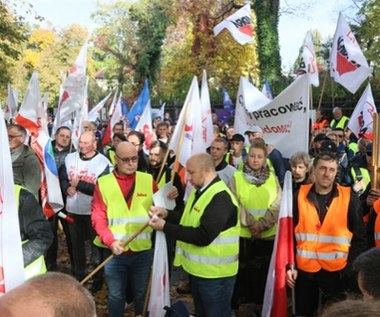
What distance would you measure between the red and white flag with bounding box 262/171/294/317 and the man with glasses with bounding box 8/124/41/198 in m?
2.59

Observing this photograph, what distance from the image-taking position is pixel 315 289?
13.8ft

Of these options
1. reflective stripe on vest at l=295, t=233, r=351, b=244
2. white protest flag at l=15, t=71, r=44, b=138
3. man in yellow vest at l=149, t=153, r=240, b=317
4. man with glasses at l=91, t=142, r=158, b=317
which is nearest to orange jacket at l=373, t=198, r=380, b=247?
reflective stripe on vest at l=295, t=233, r=351, b=244

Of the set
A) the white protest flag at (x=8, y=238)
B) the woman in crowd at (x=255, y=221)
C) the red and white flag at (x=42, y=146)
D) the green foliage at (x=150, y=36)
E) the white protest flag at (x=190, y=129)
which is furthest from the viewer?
the green foliage at (x=150, y=36)

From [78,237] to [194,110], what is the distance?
2127 mm

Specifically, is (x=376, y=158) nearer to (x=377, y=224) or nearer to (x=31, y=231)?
(x=377, y=224)

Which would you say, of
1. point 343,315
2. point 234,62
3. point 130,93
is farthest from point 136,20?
point 343,315

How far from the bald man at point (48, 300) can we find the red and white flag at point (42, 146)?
12.9 ft

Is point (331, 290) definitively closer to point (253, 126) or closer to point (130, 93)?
point (253, 126)

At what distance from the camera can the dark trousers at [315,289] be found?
403 cm

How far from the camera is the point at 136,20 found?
37.2 meters

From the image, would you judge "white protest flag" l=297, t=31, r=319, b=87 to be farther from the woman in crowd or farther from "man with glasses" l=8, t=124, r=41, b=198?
"man with glasses" l=8, t=124, r=41, b=198

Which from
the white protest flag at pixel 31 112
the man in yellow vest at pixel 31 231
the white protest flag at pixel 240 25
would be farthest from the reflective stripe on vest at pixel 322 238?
the white protest flag at pixel 240 25

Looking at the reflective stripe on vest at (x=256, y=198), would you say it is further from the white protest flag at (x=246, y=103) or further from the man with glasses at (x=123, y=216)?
the white protest flag at (x=246, y=103)

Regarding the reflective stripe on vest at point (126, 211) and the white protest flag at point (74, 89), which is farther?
the white protest flag at point (74, 89)
